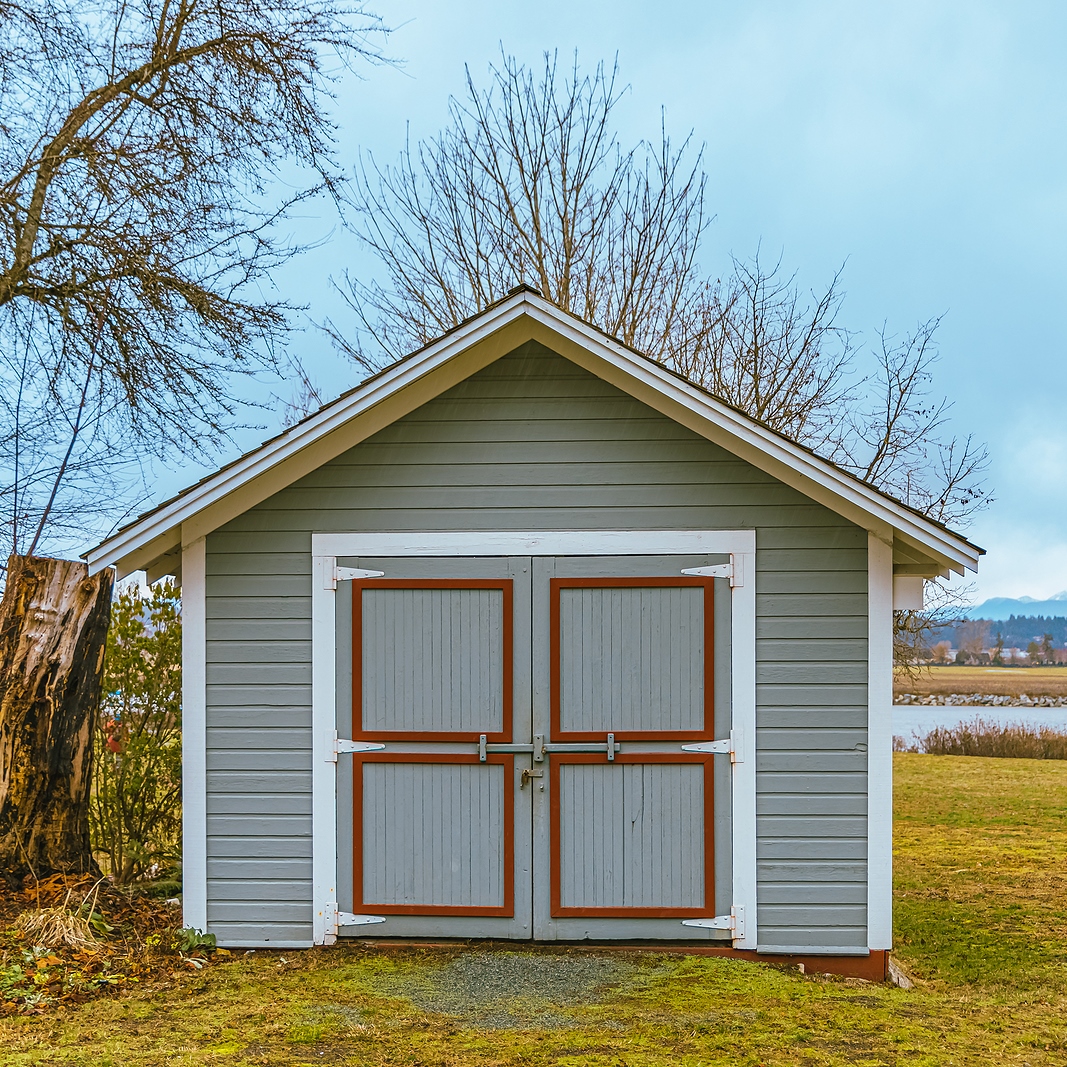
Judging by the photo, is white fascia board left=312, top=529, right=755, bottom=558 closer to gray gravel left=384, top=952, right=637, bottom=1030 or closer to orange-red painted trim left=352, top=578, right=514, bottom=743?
orange-red painted trim left=352, top=578, right=514, bottom=743

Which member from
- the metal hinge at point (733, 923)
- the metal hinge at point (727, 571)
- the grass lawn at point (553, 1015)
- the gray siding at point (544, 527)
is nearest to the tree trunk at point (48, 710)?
the gray siding at point (544, 527)

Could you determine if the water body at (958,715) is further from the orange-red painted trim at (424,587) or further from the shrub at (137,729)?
the orange-red painted trim at (424,587)

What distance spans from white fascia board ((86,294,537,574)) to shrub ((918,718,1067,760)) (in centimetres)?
1737

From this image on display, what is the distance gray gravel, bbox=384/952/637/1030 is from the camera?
5.00 meters

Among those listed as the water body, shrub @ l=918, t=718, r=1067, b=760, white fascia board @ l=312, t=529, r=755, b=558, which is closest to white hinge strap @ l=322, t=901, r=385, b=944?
white fascia board @ l=312, t=529, r=755, b=558

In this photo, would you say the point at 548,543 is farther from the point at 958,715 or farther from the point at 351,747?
the point at 958,715

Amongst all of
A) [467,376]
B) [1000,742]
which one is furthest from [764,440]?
[1000,742]

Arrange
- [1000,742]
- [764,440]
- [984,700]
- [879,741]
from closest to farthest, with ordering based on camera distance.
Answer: [764,440] → [879,741] → [1000,742] → [984,700]

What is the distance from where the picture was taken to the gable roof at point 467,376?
5680mm

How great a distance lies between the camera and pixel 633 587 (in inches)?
238

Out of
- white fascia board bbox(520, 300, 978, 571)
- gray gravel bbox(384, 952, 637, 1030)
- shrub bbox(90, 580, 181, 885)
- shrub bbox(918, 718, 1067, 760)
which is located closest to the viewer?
gray gravel bbox(384, 952, 637, 1030)

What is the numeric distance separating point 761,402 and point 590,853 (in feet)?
26.5

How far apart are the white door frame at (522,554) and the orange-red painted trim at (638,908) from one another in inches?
5.5

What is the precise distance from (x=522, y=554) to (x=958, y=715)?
3083cm
